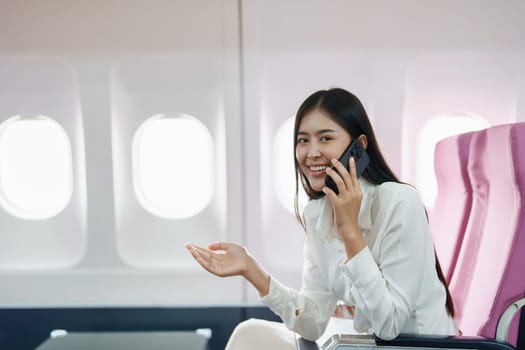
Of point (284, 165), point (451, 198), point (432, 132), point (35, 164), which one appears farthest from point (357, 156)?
point (35, 164)

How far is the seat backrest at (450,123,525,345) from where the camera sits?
97 centimetres

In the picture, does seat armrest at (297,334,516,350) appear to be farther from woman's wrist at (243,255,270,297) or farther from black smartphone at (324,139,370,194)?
black smartphone at (324,139,370,194)

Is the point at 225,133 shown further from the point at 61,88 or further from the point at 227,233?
the point at 61,88

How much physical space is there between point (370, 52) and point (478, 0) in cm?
50

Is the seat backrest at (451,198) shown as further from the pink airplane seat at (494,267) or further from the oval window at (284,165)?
the oval window at (284,165)

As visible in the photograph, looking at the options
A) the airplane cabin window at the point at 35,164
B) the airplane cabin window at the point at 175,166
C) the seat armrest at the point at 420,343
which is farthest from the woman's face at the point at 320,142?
the airplane cabin window at the point at 35,164

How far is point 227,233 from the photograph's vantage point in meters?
1.83

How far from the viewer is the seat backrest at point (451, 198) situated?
1.27m

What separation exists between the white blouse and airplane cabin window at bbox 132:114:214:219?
2.59 ft

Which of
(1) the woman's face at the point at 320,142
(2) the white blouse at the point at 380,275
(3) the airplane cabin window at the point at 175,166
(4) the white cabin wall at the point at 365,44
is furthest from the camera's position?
(3) the airplane cabin window at the point at 175,166

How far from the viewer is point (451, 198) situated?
137 cm

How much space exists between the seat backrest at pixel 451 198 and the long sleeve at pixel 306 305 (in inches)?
16.0

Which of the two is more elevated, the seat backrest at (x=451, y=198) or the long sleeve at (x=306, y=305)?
the seat backrest at (x=451, y=198)

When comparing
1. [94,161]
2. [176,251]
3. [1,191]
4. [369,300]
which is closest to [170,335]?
[176,251]
